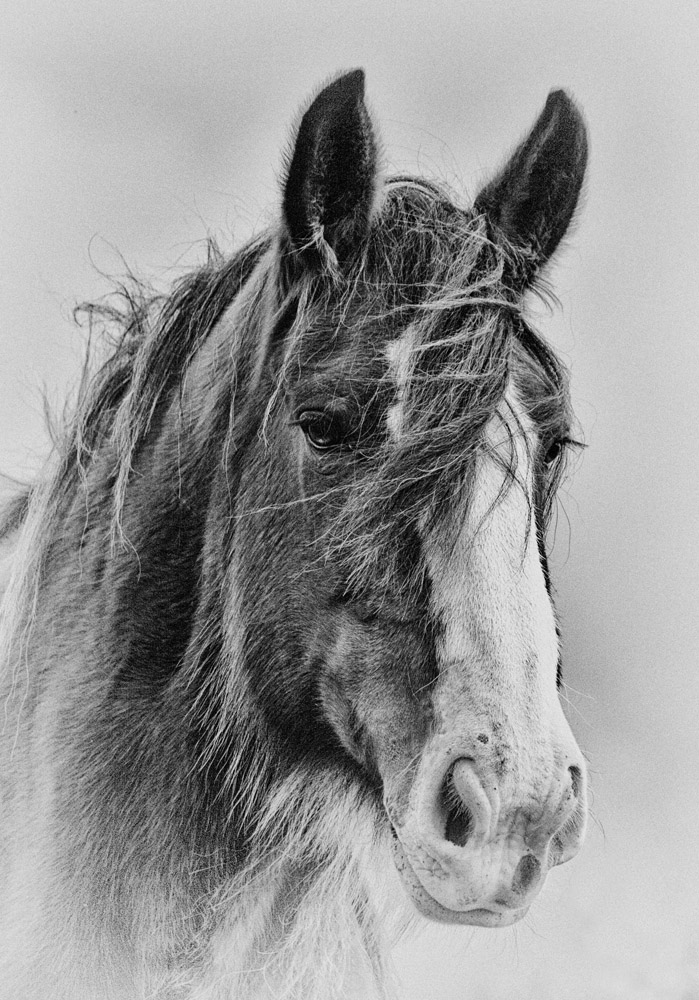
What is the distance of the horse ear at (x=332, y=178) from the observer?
1362 mm

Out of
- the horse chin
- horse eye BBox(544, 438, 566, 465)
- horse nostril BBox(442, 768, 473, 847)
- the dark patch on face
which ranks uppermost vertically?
horse eye BBox(544, 438, 566, 465)

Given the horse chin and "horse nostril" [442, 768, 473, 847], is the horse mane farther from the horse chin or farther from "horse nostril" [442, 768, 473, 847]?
"horse nostril" [442, 768, 473, 847]

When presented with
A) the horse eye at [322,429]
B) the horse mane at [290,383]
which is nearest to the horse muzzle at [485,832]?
the horse mane at [290,383]

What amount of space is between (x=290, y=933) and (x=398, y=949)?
0.86ft

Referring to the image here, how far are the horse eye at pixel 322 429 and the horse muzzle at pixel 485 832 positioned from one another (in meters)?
0.51

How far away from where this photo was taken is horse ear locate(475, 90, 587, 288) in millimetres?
1593

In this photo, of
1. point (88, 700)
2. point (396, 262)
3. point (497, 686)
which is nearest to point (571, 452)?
point (396, 262)

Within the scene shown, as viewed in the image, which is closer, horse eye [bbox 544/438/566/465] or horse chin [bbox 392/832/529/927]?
horse chin [bbox 392/832/529/927]

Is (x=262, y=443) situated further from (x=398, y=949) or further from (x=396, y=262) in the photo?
(x=398, y=949)

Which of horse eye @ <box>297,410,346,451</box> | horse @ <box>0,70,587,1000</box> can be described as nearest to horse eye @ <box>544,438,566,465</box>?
horse @ <box>0,70,587,1000</box>

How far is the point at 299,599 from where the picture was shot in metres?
1.43

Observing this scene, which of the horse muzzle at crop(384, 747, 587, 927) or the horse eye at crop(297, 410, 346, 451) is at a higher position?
the horse eye at crop(297, 410, 346, 451)

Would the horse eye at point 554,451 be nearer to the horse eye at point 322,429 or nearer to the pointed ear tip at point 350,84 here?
the horse eye at point 322,429

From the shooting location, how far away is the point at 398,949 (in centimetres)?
175
